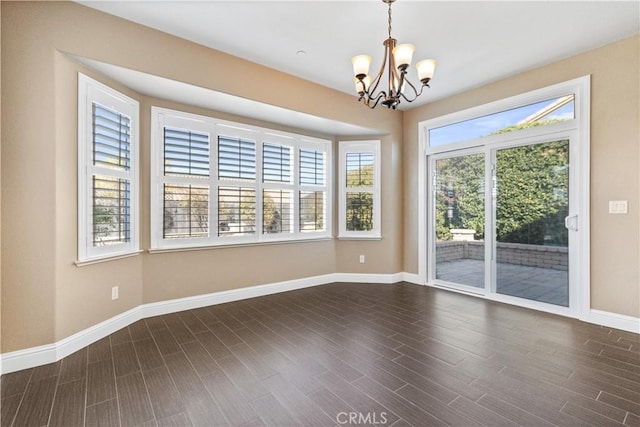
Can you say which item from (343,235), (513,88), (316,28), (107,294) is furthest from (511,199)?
(107,294)

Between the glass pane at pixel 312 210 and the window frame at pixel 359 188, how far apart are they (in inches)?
12.9

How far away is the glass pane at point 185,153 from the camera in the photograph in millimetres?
3449

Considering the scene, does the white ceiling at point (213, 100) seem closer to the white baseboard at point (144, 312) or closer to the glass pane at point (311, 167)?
the glass pane at point (311, 167)

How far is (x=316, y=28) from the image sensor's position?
9.07 ft

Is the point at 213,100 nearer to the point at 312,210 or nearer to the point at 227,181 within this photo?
the point at 227,181

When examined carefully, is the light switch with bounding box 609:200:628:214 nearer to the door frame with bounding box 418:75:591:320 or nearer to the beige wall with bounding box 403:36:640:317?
the beige wall with bounding box 403:36:640:317

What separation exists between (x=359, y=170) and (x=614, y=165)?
309 centimetres

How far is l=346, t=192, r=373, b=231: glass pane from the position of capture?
16.1ft

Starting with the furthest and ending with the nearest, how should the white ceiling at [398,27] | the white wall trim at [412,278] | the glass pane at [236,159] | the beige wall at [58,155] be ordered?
the white wall trim at [412,278] → the glass pane at [236,159] → the white ceiling at [398,27] → the beige wall at [58,155]

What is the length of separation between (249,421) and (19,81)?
2.99m

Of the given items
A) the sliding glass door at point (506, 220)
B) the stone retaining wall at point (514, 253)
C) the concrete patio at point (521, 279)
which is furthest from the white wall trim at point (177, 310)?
the stone retaining wall at point (514, 253)

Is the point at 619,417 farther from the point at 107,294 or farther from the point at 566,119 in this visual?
the point at 107,294

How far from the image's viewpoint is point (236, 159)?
3926 mm

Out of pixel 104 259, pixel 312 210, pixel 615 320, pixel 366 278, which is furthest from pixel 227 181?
pixel 615 320
